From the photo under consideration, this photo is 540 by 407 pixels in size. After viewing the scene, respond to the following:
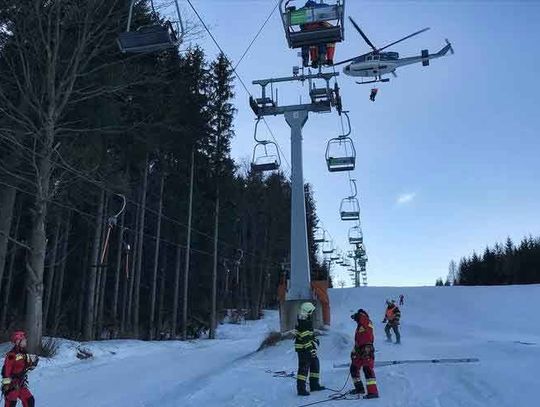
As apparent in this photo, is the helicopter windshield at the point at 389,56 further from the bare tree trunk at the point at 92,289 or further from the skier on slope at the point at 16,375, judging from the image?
the skier on slope at the point at 16,375

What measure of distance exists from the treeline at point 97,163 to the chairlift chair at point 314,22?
3692 millimetres

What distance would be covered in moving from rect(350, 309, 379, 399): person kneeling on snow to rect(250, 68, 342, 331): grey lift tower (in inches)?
460

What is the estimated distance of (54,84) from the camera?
1953 centimetres

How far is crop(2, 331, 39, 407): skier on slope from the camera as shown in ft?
30.8

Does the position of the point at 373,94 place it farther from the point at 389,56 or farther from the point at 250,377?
the point at 250,377

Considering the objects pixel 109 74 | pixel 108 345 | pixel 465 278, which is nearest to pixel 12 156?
pixel 109 74

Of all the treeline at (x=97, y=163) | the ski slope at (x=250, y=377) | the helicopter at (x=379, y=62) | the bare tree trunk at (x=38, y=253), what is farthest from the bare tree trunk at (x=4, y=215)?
the helicopter at (x=379, y=62)

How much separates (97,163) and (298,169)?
333 inches

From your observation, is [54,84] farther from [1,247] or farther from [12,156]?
[1,247]

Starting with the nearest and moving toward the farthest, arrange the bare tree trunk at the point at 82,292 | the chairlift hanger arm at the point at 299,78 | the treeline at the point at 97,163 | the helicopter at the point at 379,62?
the treeline at the point at 97,163 < the helicopter at the point at 379,62 < the chairlift hanger arm at the point at 299,78 < the bare tree trunk at the point at 82,292

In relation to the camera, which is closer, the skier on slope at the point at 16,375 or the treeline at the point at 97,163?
the skier on slope at the point at 16,375

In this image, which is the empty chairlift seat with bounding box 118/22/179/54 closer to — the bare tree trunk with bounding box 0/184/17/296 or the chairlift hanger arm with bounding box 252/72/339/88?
the bare tree trunk with bounding box 0/184/17/296

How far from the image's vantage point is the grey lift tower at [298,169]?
23.3 metres

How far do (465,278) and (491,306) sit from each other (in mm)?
59355
